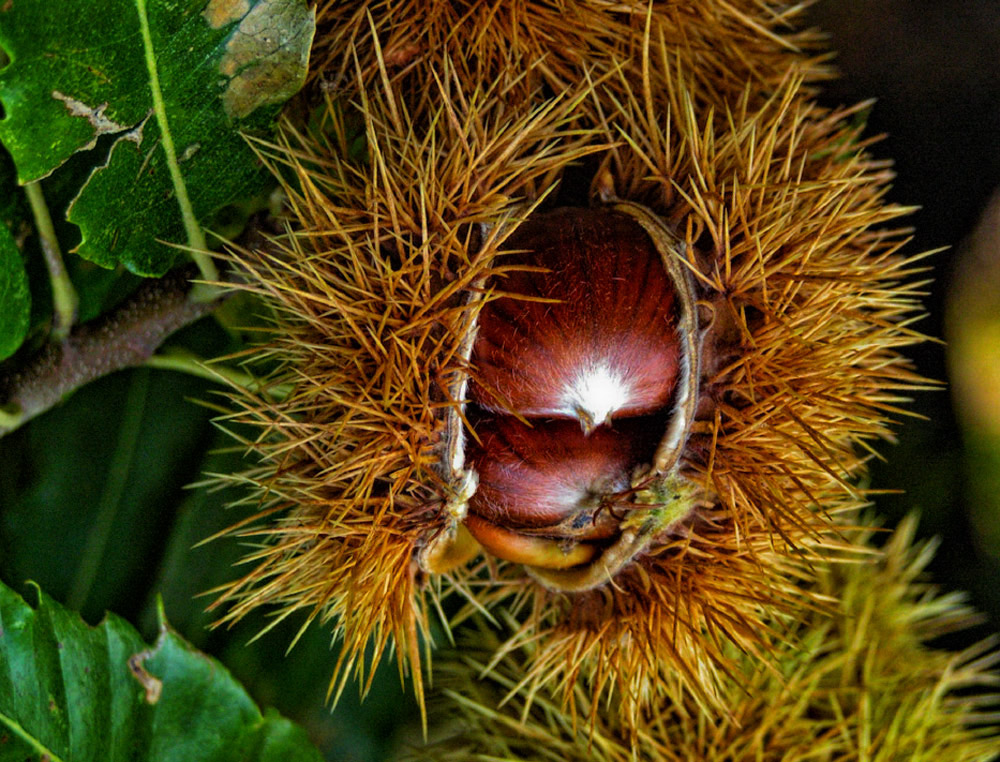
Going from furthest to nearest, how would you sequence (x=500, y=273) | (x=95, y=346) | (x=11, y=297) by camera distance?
(x=95, y=346), (x=11, y=297), (x=500, y=273)

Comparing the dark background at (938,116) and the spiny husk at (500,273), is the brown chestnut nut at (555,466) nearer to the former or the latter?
the spiny husk at (500,273)

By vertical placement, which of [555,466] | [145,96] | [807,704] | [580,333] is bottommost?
[807,704]

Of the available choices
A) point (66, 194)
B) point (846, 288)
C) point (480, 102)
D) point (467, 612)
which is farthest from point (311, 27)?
point (467, 612)

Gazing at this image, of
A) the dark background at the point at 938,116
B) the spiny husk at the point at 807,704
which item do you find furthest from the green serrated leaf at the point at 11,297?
the dark background at the point at 938,116

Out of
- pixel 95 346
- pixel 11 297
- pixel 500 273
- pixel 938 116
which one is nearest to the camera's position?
pixel 500 273

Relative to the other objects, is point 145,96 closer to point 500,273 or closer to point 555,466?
point 500,273

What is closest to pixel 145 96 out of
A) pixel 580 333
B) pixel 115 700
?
pixel 580 333

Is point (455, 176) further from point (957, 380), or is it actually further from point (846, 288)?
point (957, 380)
